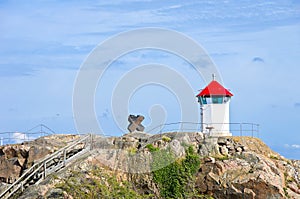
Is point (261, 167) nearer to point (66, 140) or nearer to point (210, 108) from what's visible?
point (210, 108)

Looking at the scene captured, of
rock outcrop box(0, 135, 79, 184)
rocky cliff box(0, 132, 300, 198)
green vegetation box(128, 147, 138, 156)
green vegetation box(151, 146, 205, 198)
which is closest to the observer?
rocky cliff box(0, 132, 300, 198)

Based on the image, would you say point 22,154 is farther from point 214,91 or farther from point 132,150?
point 214,91

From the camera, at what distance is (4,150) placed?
1319 inches

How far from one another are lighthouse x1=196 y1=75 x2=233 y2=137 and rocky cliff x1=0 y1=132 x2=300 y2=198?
4.01 ft

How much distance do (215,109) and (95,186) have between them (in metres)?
8.59

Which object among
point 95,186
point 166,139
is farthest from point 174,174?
point 95,186

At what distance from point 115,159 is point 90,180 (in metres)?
2.09

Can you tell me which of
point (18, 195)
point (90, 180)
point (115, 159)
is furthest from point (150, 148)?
point (18, 195)

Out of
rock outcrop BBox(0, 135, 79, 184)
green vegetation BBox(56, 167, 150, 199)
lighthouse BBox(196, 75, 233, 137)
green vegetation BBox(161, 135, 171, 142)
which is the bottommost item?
green vegetation BBox(56, 167, 150, 199)

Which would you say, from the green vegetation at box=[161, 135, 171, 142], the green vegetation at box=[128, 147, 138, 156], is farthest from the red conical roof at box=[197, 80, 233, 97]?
the green vegetation at box=[128, 147, 138, 156]

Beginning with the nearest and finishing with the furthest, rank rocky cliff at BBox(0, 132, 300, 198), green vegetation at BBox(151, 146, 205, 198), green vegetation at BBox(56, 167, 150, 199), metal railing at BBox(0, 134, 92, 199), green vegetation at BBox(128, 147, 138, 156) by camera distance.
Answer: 1. green vegetation at BBox(56, 167, 150, 199)
2. rocky cliff at BBox(0, 132, 300, 198)
3. metal railing at BBox(0, 134, 92, 199)
4. green vegetation at BBox(151, 146, 205, 198)
5. green vegetation at BBox(128, 147, 138, 156)

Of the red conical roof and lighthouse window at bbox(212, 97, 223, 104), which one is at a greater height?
the red conical roof

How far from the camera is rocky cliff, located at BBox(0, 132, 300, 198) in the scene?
2867 centimetres

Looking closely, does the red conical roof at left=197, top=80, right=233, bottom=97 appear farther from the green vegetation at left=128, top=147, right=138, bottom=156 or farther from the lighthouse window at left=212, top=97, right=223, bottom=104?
the green vegetation at left=128, top=147, right=138, bottom=156
